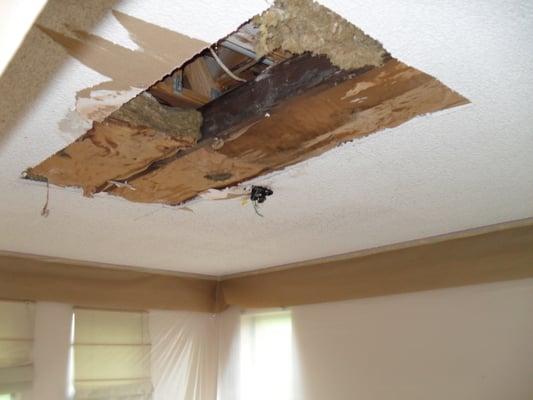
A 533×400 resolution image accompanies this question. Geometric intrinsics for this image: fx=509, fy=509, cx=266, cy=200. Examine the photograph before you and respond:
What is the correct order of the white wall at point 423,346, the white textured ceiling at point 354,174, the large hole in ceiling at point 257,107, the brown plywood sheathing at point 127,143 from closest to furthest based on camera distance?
1. the white textured ceiling at point 354,174
2. the large hole in ceiling at point 257,107
3. the brown plywood sheathing at point 127,143
4. the white wall at point 423,346

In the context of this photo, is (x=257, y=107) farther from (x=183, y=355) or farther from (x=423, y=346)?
(x=183, y=355)

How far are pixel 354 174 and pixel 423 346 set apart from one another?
140 centimetres

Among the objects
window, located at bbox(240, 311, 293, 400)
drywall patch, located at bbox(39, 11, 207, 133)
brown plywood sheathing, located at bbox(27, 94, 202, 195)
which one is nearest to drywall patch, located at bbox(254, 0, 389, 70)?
drywall patch, located at bbox(39, 11, 207, 133)

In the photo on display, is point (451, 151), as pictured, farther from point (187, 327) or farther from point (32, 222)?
point (187, 327)

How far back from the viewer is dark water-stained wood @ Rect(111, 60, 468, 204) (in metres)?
1.17

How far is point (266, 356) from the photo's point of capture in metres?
3.66

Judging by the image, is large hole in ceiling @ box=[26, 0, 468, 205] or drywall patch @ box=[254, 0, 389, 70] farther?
large hole in ceiling @ box=[26, 0, 468, 205]

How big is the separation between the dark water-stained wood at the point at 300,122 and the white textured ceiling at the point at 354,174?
2.5 inches

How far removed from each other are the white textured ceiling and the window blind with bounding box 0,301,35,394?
1.26 ft

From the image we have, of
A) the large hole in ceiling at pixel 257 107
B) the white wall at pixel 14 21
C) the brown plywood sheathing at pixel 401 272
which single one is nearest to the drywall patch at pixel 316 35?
the large hole in ceiling at pixel 257 107

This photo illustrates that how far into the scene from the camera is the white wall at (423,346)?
2387mm

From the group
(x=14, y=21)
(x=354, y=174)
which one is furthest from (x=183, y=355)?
(x=14, y=21)

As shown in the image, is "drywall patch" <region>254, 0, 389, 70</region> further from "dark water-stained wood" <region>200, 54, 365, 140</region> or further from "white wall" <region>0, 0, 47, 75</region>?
"white wall" <region>0, 0, 47, 75</region>

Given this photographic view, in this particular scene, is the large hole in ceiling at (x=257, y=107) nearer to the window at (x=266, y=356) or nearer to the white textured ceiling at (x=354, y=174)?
the white textured ceiling at (x=354, y=174)
